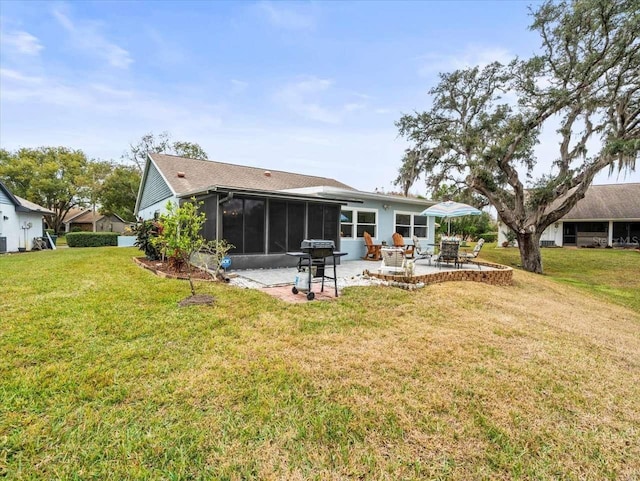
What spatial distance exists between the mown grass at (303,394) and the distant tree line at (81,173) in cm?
2619

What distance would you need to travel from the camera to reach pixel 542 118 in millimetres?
12984

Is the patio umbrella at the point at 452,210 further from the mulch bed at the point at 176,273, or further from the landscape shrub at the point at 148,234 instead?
the landscape shrub at the point at 148,234

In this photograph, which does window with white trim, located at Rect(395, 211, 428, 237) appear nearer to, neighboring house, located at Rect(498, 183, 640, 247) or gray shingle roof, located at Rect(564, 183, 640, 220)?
neighboring house, located at Rect(498, 183, 640, 247)

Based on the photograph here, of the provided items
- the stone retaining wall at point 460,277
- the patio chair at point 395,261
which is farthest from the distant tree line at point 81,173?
the stone retaining wall at point 460,277

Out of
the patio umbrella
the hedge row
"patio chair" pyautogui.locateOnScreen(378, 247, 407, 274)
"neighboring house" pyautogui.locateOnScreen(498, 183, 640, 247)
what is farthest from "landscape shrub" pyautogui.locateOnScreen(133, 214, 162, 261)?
"neighboring house" pyautogui.locateOnScreen(498, 183, 640, 247)

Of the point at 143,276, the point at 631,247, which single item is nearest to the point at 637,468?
the point at 143,276

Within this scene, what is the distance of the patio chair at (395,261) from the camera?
7913mm

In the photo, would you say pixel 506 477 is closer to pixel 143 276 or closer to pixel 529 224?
pixel 143 276

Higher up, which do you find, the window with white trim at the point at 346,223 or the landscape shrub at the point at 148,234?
the window with white trim at the point at 346,223

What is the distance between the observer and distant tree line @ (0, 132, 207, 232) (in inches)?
1083

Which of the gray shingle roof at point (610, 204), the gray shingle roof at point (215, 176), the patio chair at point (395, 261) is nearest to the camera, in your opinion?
the patio chair at point (395, 261)

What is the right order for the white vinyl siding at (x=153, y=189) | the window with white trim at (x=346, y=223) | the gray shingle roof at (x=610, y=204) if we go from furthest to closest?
Result: the gray shingle roof at (x=610, y=204) < the white vinyl siding at (x=153, y=189) < the window with white trim at (x=346, y=223)

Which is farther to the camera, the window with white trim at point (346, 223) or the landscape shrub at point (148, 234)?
the window with white trim at point (346, 223)

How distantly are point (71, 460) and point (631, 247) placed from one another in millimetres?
31723
